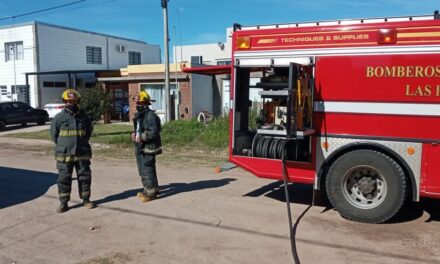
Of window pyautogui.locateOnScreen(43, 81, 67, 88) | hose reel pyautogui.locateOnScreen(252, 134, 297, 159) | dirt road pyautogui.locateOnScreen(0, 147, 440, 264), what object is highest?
window pyautogui.locateOnScreen(43, 81, 67, 88)

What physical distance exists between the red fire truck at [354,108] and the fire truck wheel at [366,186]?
0.01 meters

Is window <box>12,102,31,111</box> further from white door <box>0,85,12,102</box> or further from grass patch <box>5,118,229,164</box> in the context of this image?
grass patch <box>5,118,229,164</box>

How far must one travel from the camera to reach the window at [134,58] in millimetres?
39513

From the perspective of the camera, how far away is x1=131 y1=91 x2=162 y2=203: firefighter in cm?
767

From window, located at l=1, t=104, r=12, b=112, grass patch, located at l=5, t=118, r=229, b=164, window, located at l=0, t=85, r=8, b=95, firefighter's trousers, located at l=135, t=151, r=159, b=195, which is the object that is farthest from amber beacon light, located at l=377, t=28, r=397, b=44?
window, located at l=0, t=85, r=8, b=95

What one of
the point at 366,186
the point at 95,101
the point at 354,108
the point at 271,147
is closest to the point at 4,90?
the point at 95,101

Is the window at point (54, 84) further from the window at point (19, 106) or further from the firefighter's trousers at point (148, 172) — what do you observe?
the firefighter's trousers at point (148, 172)

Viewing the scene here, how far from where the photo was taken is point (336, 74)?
21.5 feet

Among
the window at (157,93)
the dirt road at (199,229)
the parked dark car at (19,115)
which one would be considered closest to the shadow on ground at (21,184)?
the dirt road at (199,229)

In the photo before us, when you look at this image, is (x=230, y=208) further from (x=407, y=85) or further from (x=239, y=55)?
(x=407, y=85)

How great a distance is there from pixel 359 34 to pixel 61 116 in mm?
4539

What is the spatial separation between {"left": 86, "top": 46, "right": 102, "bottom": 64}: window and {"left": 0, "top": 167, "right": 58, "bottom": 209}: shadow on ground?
25472 millimetres

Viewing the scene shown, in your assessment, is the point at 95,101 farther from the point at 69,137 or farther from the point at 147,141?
the point at 69,137

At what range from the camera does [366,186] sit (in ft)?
21.3
